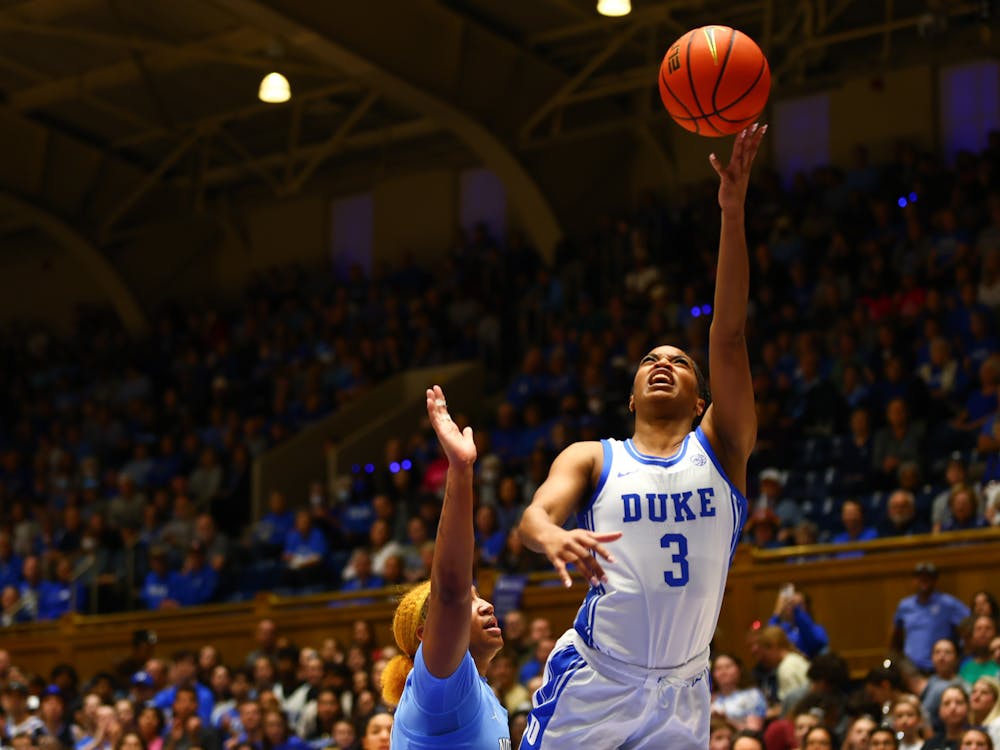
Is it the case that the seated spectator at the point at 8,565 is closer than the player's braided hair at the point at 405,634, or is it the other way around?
the player's braided hair at the point at 405,634

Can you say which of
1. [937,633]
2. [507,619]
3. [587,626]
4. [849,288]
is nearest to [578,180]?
[849,288]

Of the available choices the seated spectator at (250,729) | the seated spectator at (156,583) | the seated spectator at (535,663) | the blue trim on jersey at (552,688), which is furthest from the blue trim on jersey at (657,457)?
the seated spectator at (156,583)

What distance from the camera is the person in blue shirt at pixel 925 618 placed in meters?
10.0

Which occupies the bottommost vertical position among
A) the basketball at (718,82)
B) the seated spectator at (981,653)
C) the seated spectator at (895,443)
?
the seated spectator at (981,653)

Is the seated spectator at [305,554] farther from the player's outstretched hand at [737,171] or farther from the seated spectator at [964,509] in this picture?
the player's outstretched hand at [737,171]

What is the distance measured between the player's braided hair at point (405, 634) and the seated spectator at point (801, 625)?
6.27 m

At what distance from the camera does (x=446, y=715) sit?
12.6 ft

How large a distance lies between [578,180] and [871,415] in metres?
8.13

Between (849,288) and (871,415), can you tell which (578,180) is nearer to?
(849,288)

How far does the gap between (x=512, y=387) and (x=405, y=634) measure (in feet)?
43.1

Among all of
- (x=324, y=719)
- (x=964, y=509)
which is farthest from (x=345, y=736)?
(x=964, y=509)

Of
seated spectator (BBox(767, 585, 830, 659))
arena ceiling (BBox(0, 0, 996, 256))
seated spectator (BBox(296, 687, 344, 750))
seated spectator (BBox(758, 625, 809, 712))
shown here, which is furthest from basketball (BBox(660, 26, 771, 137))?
arena ceiling (BBox(0, 0, 996, 256))

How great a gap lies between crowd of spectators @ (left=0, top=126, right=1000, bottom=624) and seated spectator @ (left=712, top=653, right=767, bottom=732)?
78.4 inches

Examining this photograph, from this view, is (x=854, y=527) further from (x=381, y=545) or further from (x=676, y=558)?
(x=676, y=558)
